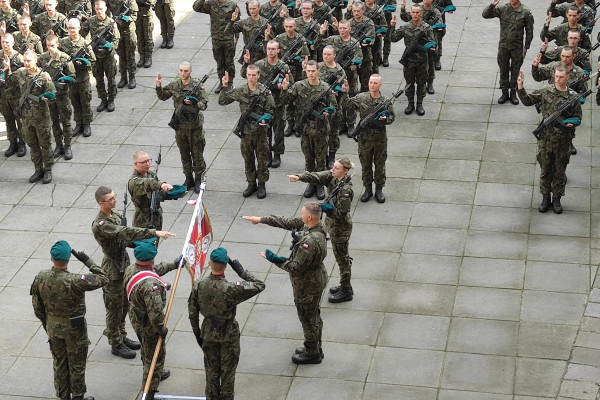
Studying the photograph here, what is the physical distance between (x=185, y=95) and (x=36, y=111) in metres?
2.41

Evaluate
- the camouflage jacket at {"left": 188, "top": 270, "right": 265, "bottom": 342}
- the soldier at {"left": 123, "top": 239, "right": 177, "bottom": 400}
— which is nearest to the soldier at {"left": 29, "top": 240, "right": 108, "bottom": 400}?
the soldier at {"left": 123, "top": 239, "right": 177, "bottom": 400}

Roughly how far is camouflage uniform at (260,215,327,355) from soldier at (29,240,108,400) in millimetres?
2014

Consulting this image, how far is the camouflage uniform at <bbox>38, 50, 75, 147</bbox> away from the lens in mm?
17531

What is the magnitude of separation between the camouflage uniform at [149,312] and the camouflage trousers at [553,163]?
6.29m

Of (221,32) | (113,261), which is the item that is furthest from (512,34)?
(113,261)

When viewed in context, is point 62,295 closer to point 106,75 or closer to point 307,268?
point 307,268

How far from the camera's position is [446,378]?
39.8 ft

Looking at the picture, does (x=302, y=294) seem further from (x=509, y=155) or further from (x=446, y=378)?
(x=509, y=155)

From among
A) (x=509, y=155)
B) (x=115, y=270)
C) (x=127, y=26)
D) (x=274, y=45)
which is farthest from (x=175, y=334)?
(x=127, y=26)

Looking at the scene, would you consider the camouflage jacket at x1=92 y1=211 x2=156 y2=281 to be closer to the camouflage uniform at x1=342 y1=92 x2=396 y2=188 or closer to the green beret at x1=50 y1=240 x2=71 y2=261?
the green beret at x1=50 y1=240 x2=71 y2=261

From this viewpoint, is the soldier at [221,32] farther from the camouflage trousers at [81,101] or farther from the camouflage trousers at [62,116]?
the camouflage trousers at [62,116]

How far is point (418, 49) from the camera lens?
18.6 meters

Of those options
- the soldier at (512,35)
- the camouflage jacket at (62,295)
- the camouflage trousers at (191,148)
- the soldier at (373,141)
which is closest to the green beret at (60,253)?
the camouflage jacket at (62,295)

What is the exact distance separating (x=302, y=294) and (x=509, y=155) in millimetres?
6441
